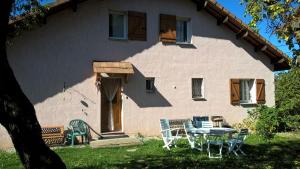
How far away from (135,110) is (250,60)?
6783 millimetres

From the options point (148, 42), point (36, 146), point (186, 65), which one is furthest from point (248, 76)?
point (36, 146)

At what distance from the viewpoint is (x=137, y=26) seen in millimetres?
15594

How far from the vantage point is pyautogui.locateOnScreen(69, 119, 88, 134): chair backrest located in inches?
549

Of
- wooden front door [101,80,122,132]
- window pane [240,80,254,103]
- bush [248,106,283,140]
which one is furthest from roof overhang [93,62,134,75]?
window pane [240,80,254,103]

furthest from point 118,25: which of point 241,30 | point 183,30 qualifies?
point 241,30

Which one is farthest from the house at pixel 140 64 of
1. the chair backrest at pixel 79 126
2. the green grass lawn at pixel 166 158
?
the green grass lawn at pixel 166 158

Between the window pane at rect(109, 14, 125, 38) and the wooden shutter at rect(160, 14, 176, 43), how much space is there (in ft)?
5.61

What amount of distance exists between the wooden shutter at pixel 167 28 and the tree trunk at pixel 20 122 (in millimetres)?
10795

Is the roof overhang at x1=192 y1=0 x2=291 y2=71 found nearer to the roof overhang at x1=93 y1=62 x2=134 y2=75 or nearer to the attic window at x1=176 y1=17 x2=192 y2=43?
the attic window at x1=176 y1=17 x2=192 y2=43

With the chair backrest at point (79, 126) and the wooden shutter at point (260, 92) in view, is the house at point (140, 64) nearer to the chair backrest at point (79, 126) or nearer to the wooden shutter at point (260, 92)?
the wooden shutter at point (260, 92)

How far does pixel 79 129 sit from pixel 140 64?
362 cm

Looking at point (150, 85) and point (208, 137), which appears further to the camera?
point (150, 85)

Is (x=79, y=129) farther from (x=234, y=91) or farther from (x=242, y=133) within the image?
(x=234, y=91)

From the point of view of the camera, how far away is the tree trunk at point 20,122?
5543 millimetres
